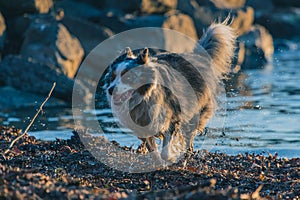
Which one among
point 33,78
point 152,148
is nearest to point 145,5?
point 33,78

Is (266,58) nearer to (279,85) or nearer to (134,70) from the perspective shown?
(279,85)

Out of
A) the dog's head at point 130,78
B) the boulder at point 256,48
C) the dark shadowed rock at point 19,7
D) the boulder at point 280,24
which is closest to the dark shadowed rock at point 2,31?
the dark shadowed rock at point 19,7

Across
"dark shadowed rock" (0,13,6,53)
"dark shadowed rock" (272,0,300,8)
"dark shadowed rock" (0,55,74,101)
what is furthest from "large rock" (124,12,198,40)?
"dark shadowed rock" (272,0,300,8)

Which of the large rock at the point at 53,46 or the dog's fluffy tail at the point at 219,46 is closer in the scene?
the dog's fluffy tail at the point at 219,46

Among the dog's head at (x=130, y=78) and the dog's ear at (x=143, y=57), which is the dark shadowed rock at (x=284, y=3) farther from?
the dog's ear at (x=143, y=57)

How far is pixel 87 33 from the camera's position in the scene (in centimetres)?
2286

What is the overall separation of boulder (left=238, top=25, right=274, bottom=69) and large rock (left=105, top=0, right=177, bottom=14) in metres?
3.93

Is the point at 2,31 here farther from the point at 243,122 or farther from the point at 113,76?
the point at 113,76

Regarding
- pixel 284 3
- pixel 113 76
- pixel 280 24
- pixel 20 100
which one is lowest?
pixel 280 24

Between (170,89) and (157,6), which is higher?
(170,89)

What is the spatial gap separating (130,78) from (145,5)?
19.4m

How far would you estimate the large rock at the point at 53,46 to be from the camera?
65.4 feet

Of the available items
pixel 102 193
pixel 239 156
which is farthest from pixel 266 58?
pixel 102 193

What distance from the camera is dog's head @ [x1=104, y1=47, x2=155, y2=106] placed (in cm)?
749
